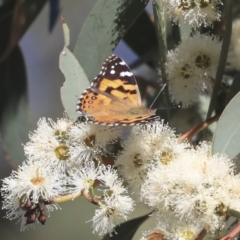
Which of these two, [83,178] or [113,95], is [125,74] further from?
[83,178]

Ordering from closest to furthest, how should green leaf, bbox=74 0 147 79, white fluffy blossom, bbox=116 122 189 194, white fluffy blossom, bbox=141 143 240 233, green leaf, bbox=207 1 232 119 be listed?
white fluffy blossom, bbox=141 143 240 233, white fluffy blossom, bbox=116 122 189 194, green leaf, bbox=207 1 232 119, green leaf, bbox=74 0 147 79

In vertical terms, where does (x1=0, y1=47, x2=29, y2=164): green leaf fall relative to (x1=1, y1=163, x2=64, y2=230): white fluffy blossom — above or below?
below

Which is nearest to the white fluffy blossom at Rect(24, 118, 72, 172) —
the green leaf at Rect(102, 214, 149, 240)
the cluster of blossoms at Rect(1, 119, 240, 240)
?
the cluster of blossoms at Rect(1, 119, 240, 240)

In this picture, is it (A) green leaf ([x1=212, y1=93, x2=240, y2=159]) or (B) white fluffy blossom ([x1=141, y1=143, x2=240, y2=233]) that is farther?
(A) green leaf ([x1=212, y1=93, x2=240, y2=159])

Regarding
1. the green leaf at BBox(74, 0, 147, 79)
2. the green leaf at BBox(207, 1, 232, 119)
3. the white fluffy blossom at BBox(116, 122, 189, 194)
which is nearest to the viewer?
the white fluffy blossom at BBox(116, 122, 189, 194)

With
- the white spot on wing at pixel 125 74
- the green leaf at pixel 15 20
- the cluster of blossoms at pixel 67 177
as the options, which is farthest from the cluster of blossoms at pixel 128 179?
the green leaf at pixel 15 20

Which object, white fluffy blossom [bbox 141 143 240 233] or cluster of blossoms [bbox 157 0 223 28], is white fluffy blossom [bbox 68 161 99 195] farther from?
cluster of blossoms [bbox 157 0 223 28]

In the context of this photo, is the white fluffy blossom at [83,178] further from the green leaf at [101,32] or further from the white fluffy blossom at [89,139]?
the green leaf at [101,32]
